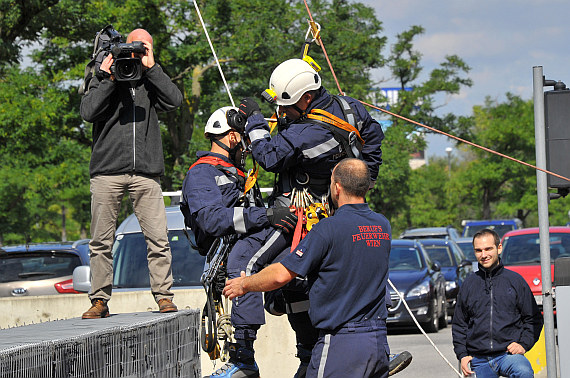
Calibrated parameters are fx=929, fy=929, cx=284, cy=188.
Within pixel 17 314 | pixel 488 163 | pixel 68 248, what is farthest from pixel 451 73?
pixel 17 314

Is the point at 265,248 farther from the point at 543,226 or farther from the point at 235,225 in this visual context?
the point at 543,226

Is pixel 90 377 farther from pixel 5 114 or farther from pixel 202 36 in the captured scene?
pixel 202 36

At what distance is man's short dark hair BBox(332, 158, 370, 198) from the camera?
5.52 m

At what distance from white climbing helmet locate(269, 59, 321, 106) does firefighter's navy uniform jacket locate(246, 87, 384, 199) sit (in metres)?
0.13

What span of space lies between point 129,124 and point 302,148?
2.13 m

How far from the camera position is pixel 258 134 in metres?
6.18

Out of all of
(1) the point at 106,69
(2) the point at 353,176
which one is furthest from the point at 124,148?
(2) the point at 353,176

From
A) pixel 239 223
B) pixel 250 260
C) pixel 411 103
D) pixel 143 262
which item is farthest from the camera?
pixel 411 103

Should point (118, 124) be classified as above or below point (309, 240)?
above

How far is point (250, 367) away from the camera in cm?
673

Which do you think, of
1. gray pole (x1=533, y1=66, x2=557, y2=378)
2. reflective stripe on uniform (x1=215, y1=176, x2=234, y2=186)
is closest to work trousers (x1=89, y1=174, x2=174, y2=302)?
reflective stripe on uniform (x1=215, y1=176, x2=234, y2=186)

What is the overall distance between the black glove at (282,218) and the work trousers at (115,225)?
182cm

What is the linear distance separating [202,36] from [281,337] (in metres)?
21.2

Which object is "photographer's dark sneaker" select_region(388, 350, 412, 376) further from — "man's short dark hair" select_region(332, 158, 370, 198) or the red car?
the red car
